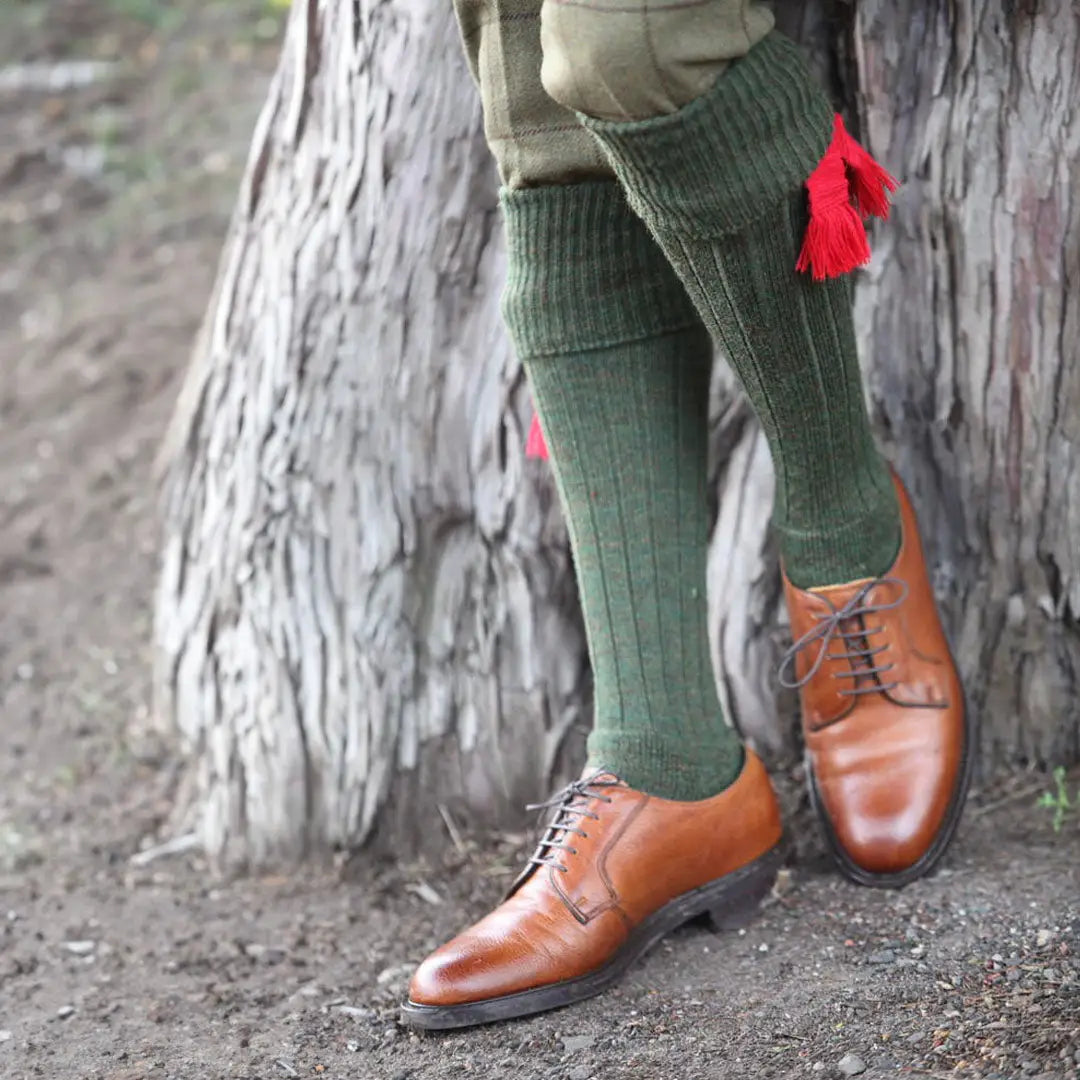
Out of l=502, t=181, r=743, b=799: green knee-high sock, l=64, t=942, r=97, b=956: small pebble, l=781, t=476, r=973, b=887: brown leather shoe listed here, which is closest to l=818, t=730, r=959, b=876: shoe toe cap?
l=781, t=476, r=973, b=887: brown leather shoe

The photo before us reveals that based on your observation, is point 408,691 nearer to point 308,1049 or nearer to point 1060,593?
point 308,1049

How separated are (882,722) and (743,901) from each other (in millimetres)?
213

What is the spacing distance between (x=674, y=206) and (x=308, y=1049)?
0.76 meters

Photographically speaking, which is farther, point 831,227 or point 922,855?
point 922,855

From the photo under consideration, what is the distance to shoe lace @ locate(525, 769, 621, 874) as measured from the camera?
124cm

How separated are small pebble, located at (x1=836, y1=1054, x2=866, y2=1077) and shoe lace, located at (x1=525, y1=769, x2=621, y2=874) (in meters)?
0.29

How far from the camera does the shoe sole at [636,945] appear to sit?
1171mm

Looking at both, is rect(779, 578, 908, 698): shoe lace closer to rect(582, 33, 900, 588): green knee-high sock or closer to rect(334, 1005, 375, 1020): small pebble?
rect(582, 33, 900, 588): green knee-high sock

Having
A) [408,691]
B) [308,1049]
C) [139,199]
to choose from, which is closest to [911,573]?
[408,691]

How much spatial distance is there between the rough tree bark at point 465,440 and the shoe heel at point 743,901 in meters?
0.24

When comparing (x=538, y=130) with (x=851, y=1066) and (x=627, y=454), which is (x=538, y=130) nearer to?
(x=627, y=454)

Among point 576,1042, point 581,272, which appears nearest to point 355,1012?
point 576,1042

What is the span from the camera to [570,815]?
126 centimetres

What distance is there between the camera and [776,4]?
4.42ft
